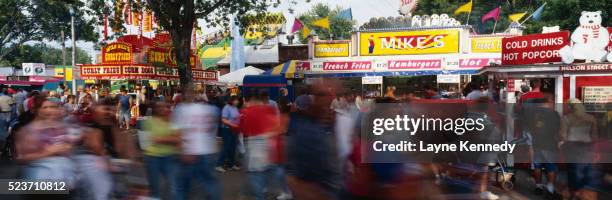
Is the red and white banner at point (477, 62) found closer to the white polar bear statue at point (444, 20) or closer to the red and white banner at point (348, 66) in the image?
the white polar bear statue at point (444, 20)

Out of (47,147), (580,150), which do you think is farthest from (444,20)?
(47,147)

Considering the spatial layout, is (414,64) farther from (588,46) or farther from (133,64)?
(588,46)

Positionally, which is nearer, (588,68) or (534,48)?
(588,68)

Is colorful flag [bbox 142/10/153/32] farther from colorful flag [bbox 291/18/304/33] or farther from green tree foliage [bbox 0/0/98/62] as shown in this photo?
green tree foliage [bbox 0/0/98/62]

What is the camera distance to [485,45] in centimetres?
2431

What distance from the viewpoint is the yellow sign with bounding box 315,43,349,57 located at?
86.9 feet

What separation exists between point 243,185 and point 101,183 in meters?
3.26

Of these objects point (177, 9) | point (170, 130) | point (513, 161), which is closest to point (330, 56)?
point (177, 9)

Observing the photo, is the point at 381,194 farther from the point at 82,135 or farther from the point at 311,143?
the point at 82,135

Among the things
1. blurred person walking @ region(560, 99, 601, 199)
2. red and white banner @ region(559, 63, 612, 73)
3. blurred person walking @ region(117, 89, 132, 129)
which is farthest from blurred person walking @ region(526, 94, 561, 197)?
blurred person walking @ region(117, 89, 132, 129)

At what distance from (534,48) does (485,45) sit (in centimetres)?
1328

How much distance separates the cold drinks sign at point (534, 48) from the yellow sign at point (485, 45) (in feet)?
39.4

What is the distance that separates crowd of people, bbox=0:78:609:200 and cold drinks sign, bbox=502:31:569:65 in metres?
2.46

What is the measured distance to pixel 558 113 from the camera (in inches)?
293
